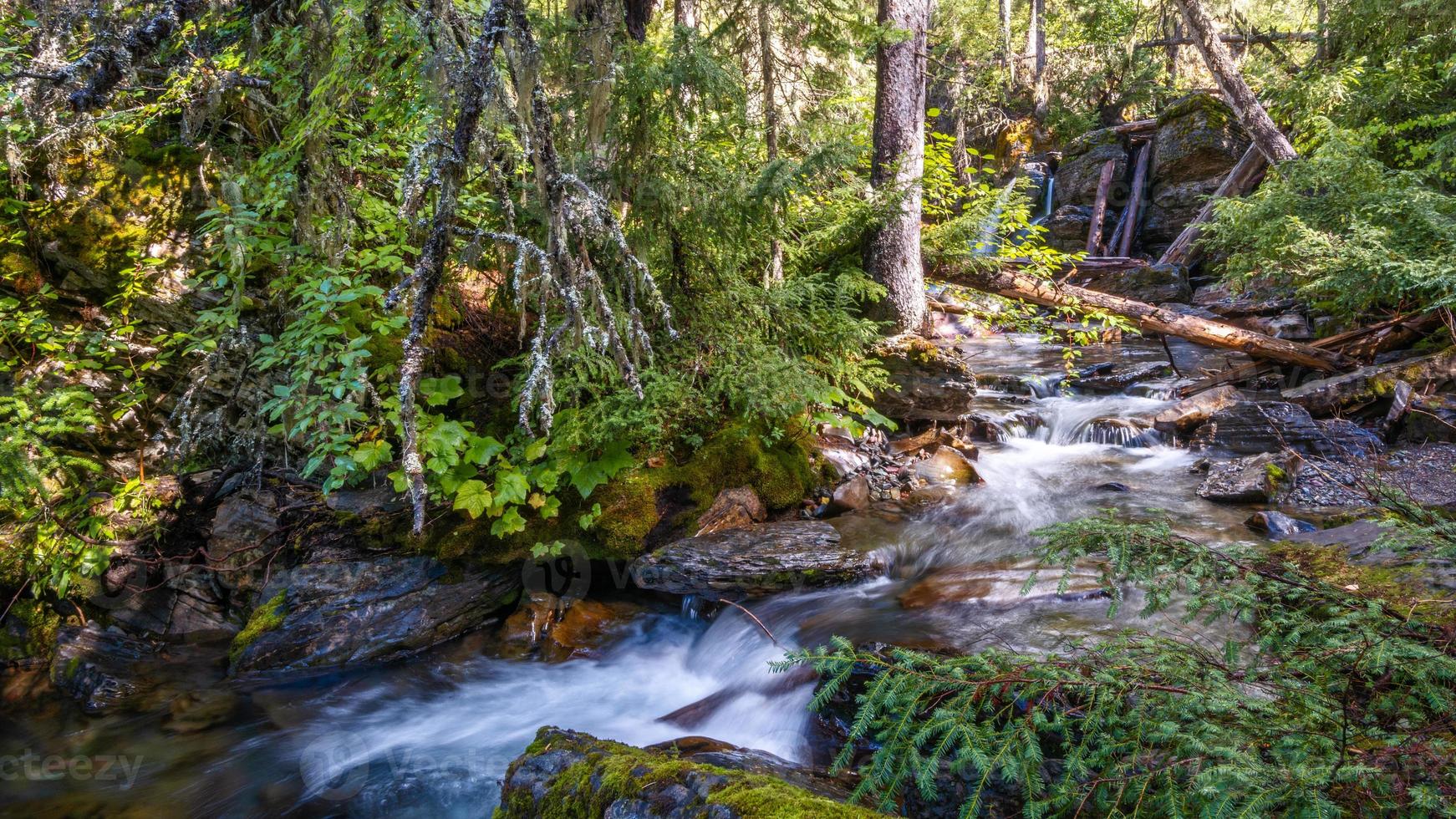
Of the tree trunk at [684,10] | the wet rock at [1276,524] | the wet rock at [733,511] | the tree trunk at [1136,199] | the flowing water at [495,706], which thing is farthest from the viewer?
the tree trunk at [1136,199]

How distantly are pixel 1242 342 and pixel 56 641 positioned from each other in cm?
1341

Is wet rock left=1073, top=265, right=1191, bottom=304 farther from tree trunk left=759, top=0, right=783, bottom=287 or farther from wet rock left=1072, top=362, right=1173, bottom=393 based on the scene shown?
tree trunk left=759, top=0, right=783, bottom=287

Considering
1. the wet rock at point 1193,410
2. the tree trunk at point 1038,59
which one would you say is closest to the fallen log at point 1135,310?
the wet rock at point 1193,410

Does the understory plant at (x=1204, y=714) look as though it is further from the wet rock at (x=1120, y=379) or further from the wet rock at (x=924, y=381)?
the wet rock at (x=1120, y=379)

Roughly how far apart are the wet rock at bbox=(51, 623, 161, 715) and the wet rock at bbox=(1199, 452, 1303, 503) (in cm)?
996

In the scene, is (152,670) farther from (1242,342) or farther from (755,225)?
(1242,342)

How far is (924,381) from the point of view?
26.5ft

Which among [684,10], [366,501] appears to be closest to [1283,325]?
[684,10]

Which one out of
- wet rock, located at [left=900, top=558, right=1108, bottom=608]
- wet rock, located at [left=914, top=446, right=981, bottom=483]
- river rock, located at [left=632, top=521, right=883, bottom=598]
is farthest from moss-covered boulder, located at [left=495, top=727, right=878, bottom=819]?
wet rock, located at [left=914, top=446, right=981, bottom=483]

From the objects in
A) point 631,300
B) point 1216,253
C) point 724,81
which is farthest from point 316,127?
point 1216,253

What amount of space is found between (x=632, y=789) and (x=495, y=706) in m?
3.20

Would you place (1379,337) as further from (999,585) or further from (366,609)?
(366,609)

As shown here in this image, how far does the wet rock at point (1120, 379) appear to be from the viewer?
10.9 meters

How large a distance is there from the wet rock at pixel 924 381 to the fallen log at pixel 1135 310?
1140 mm
